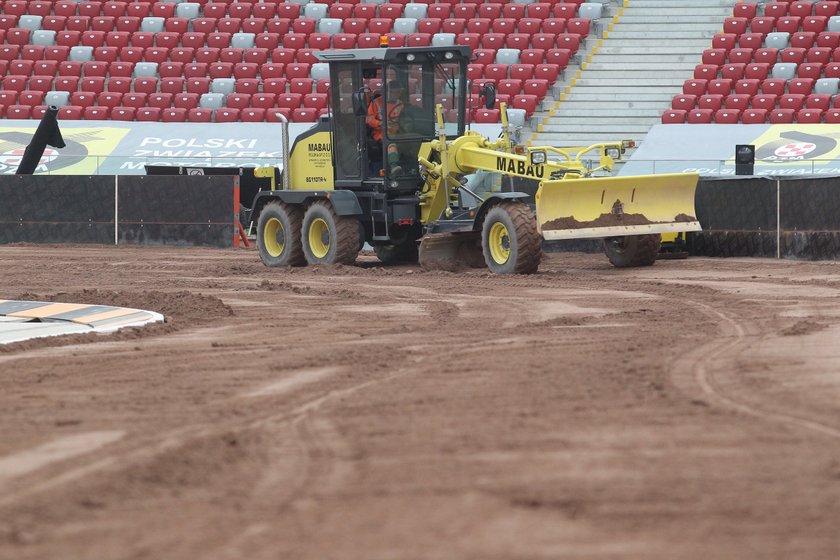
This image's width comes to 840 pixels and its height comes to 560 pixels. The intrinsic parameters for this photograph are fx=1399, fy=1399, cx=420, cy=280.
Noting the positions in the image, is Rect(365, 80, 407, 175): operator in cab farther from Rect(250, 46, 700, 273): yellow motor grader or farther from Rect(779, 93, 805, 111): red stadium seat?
Rect(779, 93, 805, 111): red stadium seat

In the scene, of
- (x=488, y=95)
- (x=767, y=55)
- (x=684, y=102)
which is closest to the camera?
(x=488, y=95)

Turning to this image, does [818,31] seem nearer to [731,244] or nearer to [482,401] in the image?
[731,244]

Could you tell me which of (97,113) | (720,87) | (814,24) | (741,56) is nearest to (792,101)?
(720,87)

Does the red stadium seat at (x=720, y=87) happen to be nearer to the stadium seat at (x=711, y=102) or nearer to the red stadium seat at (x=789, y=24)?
the stadium seat at (x=711, y=102)

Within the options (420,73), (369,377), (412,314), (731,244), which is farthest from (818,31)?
(369,377)

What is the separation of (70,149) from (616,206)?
600 inches

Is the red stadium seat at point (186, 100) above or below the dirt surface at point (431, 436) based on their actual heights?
above

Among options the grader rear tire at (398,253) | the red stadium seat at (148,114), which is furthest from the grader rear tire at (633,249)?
the red stadium seat at (148,114)

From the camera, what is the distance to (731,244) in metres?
19.8

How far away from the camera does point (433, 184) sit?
18422 mm

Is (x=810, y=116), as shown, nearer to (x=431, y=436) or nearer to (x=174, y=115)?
(x=174, y=115)

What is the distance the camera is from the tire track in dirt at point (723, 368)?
23.0ft

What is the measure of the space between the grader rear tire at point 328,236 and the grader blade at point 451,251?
0.98 metres

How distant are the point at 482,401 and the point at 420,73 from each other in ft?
37.2
